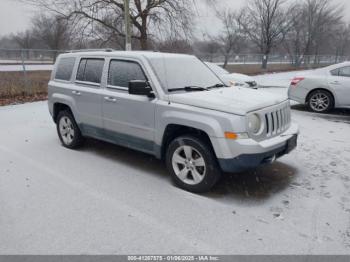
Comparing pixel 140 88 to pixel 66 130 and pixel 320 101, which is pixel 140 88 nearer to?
pixel 66 130

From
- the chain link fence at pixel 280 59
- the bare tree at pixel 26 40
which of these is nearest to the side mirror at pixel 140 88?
the chain link fence at pixel 280 59

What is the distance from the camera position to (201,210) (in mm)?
3631

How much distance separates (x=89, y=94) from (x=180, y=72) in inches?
63.3

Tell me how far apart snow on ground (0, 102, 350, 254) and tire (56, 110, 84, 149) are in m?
0.19

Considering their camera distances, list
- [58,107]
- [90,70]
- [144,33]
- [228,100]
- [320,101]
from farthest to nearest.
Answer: [144,33] < [320,101] < [58,107] < [90,70] < [228,100]

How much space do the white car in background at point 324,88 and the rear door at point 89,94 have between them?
20.9ft

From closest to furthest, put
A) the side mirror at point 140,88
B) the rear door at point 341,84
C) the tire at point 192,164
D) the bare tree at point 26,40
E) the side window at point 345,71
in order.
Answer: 1. the tire at point 192,164
2. the side mirror at point 140,88
3. the rear door at point 341,84
4. the side window at point 345,71
5. the bare tree at point 26,40

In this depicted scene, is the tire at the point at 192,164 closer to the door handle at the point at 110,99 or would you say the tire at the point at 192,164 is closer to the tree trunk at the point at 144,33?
the door handle at the point at 110,99

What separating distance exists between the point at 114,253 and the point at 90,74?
10.9 ft

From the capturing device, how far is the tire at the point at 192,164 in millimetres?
3879

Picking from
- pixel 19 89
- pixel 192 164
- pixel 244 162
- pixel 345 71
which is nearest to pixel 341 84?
pixel 345 71

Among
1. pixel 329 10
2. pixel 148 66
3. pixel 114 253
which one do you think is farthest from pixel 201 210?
pixel 329 10

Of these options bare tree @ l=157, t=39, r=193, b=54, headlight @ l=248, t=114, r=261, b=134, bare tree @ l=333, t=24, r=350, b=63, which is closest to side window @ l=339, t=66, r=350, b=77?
headlight @ l=248, t=114, r=261, b=134

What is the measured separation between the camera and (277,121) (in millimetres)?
4148
